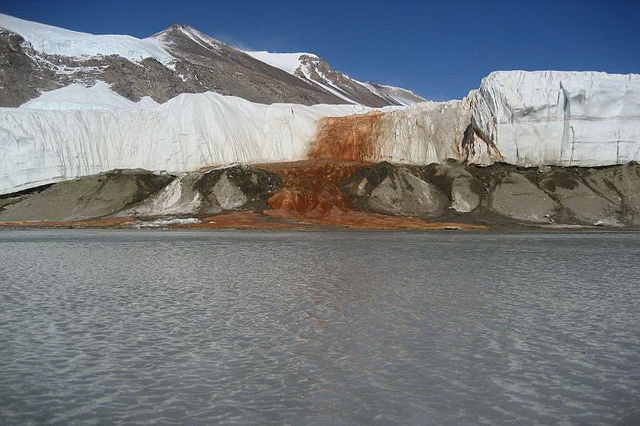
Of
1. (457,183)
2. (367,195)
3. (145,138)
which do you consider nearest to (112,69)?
(145,138)

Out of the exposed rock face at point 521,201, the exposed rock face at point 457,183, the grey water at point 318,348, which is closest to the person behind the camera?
the grey water at point 318,348

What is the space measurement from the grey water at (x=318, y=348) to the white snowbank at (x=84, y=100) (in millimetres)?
74105

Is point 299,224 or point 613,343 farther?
point 299,224

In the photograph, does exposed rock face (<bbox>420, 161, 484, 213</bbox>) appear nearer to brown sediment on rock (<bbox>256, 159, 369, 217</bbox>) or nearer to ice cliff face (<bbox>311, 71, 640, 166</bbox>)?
ice cliff face (<bbox>311, 71, 640, 166</bbox>)

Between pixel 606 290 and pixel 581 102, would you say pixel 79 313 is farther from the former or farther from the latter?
pixel 581 102

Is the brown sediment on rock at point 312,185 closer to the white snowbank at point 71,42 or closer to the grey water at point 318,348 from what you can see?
the grey water at point 318,348

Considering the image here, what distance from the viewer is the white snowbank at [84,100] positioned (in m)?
82.8

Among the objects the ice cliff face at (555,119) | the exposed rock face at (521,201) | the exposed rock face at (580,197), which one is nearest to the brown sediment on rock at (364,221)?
the exposed rock face at (521,201)

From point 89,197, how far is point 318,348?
1950 inches

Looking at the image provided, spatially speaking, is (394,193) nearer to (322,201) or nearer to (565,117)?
(322,201)

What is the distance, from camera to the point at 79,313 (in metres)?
9.73

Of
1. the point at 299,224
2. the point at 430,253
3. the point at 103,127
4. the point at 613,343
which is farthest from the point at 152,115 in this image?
the point at 613,343

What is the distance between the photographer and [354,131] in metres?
64.1

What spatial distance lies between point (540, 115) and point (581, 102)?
349cm
